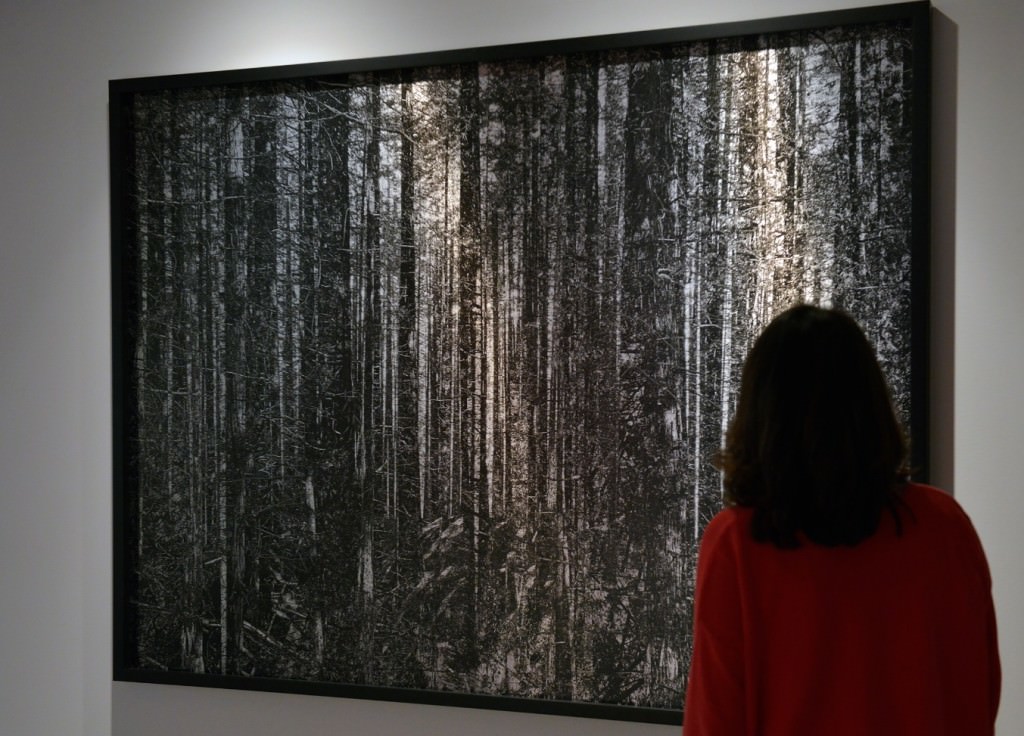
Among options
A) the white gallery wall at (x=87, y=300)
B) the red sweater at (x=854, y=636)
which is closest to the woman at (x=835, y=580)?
the red sweater at (x=854, y=636)

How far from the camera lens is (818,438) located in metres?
1.11

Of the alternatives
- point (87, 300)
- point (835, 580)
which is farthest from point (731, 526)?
point (87, 300)

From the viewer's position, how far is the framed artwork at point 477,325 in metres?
1.84

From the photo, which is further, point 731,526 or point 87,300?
point 87,300

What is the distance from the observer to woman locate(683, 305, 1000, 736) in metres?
1.12

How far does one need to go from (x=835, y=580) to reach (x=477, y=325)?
1038 millimetres

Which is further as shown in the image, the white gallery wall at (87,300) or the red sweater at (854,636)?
the white gallery wall at (87,300)

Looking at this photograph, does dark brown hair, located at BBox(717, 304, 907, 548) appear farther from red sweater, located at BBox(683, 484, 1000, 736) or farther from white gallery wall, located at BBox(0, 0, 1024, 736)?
white gallery wall, located at BBox(0, 0, 1024, 736)

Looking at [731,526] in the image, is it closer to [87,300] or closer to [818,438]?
[818,438]

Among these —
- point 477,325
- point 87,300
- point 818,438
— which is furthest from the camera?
point 87,300

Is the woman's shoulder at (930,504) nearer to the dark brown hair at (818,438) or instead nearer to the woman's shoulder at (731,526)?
the dark brown hair at (818,438)

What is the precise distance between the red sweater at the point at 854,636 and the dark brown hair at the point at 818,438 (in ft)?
0.11

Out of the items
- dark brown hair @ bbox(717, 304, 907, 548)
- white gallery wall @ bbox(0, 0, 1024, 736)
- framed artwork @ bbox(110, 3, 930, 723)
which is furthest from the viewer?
white gallery wall @ bbox(0, 0, 1024, 736)

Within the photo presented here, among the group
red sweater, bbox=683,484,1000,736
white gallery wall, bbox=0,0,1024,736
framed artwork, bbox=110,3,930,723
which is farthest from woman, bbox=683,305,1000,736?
white gallery wall, bbox=0,0,1024,736
